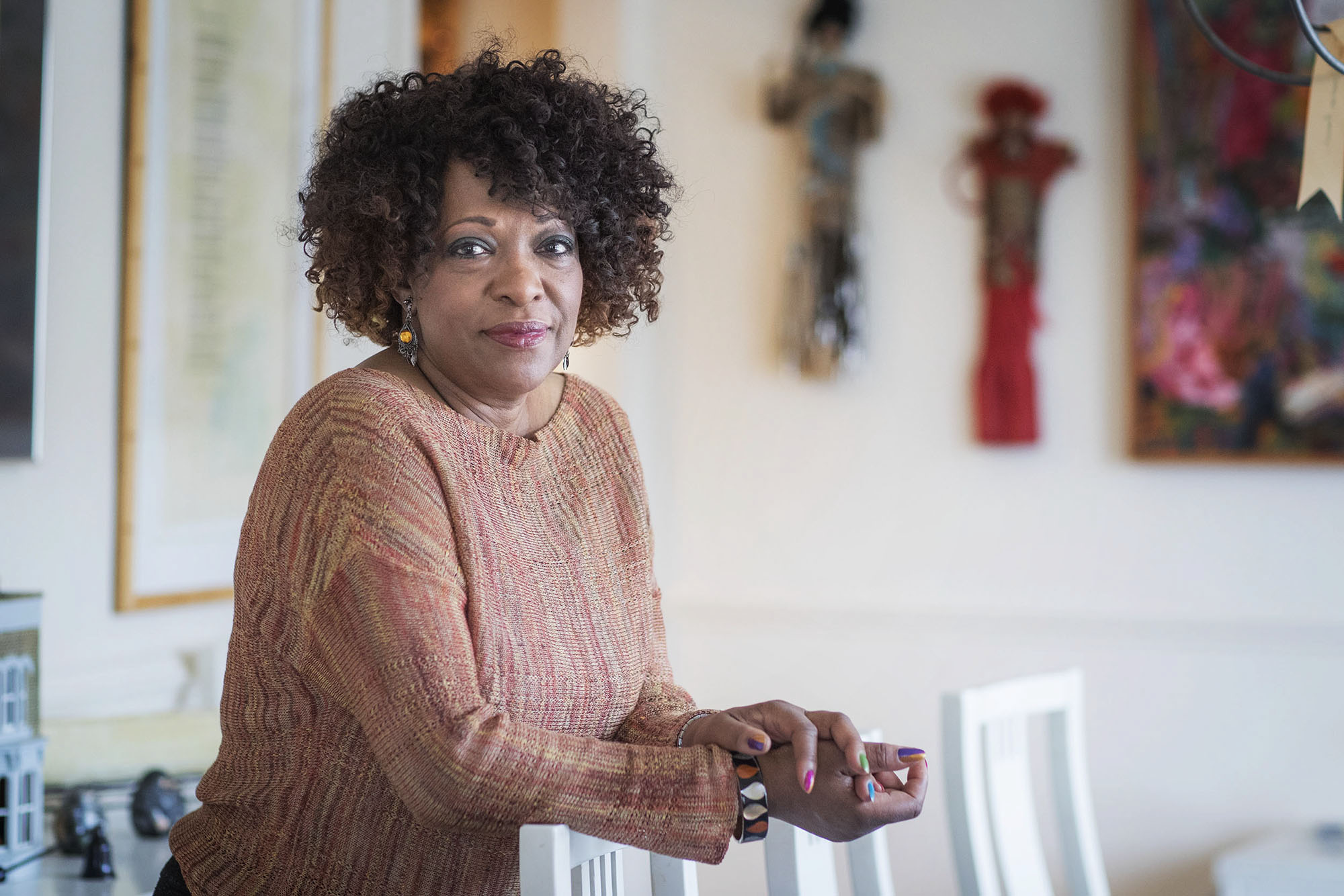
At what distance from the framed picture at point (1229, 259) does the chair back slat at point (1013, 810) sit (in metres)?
1.51

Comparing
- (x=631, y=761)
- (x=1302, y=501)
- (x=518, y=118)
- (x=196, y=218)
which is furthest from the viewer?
(x=1302, y=501)

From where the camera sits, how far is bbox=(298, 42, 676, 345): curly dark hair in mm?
1205

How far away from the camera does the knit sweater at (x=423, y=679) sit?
1030mm

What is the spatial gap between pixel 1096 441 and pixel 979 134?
82 cm

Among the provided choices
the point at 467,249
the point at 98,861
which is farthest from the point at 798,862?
the point at 98,861

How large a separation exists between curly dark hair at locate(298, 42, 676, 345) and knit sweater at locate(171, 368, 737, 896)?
142mm

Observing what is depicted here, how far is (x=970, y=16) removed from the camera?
10.4 feet

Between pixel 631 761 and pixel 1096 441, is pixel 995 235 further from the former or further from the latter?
pixel 631 761

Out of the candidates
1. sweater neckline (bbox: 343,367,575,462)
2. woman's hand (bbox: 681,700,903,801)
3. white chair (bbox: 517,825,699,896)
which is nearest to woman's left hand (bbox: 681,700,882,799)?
woman's hand (bbox: 681,700,903,801)

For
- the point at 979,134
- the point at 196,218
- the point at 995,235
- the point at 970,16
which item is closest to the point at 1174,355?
the point at 995,235

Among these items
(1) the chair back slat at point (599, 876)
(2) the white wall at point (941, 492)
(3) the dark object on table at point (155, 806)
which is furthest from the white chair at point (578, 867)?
(2) the white wall at point (941, 492)

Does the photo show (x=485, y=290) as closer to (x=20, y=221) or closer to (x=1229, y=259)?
(x=20, y=221)

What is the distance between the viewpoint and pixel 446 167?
122cm

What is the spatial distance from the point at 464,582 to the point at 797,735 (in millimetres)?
323
